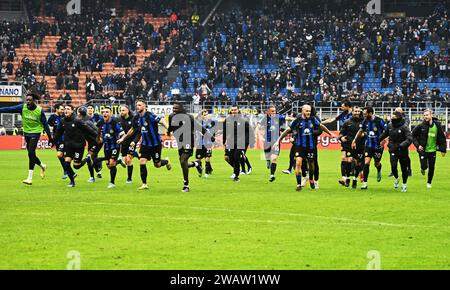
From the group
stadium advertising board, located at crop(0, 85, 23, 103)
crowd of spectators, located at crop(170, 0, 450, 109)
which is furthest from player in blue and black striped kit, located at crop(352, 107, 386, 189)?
stadium advertising board, located at crop(0, 85, 23, 103)

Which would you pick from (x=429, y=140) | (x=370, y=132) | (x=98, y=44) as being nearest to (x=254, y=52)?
(x=98, y=44)

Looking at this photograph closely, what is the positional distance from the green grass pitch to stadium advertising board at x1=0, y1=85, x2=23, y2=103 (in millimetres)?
28250

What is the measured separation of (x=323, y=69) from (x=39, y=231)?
4694 cm

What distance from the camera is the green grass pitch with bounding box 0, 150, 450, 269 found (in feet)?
43.0

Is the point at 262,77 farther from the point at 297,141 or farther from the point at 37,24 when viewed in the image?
the point at 297,141

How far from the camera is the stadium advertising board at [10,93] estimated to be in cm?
5544

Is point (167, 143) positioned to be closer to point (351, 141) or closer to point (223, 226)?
point (351, 141)

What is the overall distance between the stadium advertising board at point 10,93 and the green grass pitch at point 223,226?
92.7 feet

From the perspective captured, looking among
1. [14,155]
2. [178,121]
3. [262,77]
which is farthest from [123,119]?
[262,77]

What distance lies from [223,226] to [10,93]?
40868mm

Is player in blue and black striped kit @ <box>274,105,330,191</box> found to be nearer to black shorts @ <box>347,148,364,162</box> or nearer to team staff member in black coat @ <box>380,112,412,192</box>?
black shorts @ <box>347,148,364,162</box>

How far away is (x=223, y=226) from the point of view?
17016 mm

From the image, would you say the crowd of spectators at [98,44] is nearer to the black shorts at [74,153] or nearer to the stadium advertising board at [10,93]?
the stadium advertising board at [10,93]

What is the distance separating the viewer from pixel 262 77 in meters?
60.4
